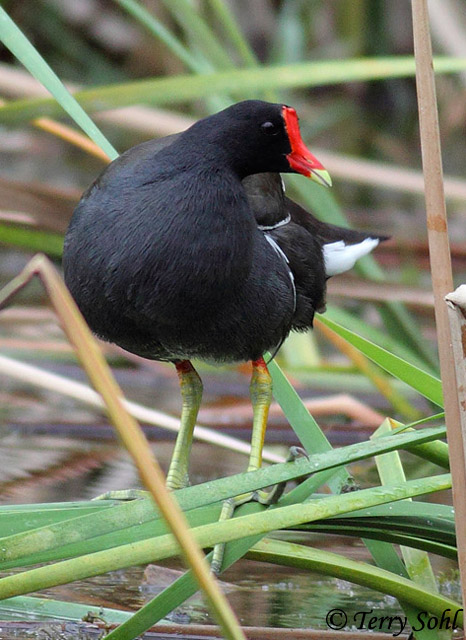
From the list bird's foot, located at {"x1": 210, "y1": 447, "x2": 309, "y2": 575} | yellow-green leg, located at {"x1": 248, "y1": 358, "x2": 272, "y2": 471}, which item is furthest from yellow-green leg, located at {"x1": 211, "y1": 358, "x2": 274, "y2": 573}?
bird's foot, located at {"x1": 210, "y1": 447, "x2": 309, "y2": 575}

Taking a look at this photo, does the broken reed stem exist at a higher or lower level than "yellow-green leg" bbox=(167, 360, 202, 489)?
lower

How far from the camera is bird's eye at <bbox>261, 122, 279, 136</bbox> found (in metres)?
2.03

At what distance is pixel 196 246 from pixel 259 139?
0.90 ft

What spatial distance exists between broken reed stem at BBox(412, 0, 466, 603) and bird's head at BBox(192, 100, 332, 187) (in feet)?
2.05

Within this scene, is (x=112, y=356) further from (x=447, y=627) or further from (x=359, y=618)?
(x=447, y=627)

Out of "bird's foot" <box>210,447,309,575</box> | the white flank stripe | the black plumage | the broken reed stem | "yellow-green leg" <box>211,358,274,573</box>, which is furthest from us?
the white flank stripe

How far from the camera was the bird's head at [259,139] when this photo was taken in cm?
200

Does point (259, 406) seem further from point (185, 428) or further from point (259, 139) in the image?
point (259, 139)

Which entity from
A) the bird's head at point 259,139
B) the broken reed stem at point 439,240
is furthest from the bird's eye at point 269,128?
the broken reed stem at point 439,240

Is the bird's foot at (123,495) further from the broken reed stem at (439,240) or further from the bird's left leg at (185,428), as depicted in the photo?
the broken reed stem at (439,240)

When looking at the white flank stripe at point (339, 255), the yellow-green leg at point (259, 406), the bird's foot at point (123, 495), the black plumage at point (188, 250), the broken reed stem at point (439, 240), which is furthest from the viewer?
the white flank stripe at point (339, 255)

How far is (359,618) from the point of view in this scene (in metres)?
1.81

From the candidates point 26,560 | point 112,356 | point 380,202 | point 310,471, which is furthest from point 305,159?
point 380,202

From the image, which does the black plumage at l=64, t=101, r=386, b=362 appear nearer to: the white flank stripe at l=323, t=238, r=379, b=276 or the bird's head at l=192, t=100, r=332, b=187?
the bird's head at l=192, t=100, r=332, b=187
